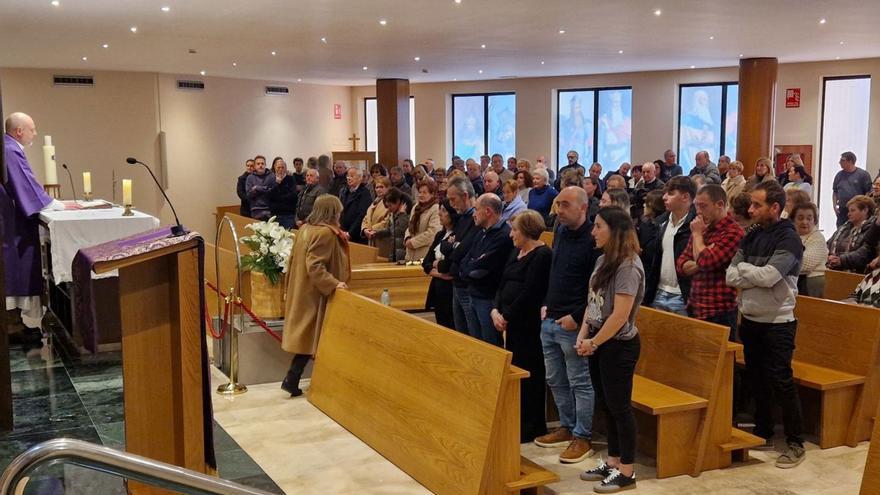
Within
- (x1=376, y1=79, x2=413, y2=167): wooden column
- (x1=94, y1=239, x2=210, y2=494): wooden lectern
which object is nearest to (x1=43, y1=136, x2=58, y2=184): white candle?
(x1=94, y1=239, x2=210, y2=494): wooden lectern

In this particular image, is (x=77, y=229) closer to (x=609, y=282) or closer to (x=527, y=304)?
(x=527, y=304)

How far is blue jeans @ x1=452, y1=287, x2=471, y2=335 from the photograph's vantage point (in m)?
5.82

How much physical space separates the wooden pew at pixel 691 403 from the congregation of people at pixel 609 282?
0.24m

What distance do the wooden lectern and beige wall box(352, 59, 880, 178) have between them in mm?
14875

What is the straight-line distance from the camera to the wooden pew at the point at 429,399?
4262 millimetres

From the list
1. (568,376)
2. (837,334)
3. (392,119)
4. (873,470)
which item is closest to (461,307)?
(568,376)

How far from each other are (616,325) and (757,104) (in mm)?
11616

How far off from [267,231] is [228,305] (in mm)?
646

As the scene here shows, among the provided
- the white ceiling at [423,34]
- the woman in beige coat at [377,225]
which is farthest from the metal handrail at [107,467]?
the white ceiling at [423,34]

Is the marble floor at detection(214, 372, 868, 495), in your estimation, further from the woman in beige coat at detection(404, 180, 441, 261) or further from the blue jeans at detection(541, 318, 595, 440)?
the woman in beige coat at detection(404, 180, 441, 261)

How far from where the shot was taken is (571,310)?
15.9ft

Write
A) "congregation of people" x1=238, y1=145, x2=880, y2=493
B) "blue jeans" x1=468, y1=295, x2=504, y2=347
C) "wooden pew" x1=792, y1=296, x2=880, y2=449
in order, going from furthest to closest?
"blue jeans" x1=468, y1=295, x2=504, y2=347 < "wooden pew" x1=792, y1=296, x2=880, y2=449 < "congregation of people" x1=238, y1=145, x2=880, y2=493

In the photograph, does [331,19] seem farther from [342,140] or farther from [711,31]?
[342,140]

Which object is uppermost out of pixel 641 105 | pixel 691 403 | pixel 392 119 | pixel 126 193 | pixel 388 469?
pixel 641 105
